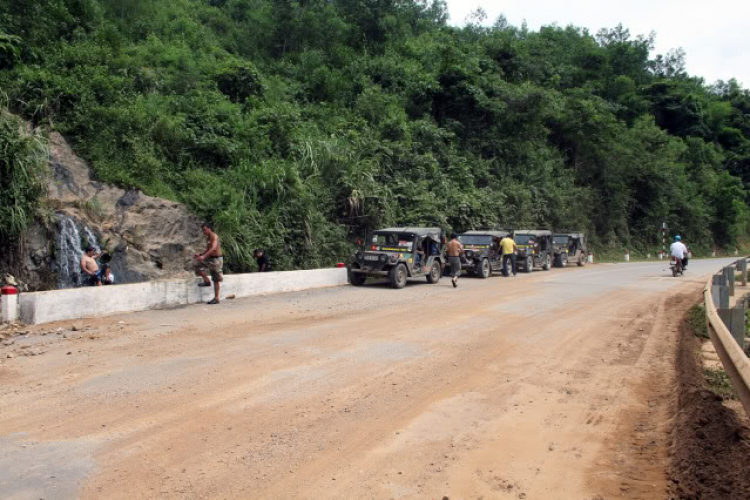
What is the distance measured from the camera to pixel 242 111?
25.0 m

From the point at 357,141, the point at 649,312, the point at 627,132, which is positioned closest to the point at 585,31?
the point at 627,132

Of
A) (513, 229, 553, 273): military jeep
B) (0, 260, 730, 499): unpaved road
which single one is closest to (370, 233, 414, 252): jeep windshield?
(0, 260, 730, 499): unpaved road

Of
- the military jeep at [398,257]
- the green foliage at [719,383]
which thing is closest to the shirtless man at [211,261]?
the military jeep at [398,257]

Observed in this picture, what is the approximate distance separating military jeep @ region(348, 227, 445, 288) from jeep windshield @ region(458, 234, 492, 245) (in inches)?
154

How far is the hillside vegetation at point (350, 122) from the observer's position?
18.9m

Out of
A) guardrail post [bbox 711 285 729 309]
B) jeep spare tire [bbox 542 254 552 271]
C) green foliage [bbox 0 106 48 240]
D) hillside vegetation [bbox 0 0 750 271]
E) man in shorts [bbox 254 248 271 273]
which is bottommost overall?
guardrail post [bbox 711 285 729 309]

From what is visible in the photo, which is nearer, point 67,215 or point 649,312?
point 649,312

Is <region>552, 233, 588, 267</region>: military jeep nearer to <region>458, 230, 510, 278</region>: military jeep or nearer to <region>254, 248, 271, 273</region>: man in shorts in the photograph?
<region>458, 230, 510, 278</region>: military jeep

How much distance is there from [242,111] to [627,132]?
3552 centimetres

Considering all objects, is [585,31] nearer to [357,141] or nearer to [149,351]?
[357,141]

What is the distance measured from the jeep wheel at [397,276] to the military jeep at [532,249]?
33.8ft

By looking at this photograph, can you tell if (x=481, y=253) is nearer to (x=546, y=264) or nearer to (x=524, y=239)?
(x=524, y=239)

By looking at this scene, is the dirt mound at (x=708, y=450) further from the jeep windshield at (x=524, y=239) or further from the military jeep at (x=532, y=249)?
the jeep windshield at (x=524, y=239)

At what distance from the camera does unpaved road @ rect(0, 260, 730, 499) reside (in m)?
4.28
